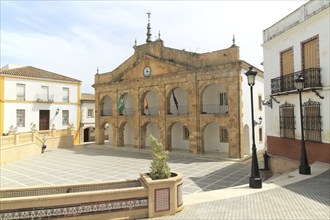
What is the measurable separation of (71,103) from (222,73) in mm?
22837

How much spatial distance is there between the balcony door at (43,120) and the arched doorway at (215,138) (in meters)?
20.8

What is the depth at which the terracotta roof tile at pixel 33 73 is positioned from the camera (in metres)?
31.0

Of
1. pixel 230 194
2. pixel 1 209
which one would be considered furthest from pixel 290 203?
pixel 1 209

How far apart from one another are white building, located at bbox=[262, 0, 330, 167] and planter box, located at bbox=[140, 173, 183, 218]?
28.7 ft

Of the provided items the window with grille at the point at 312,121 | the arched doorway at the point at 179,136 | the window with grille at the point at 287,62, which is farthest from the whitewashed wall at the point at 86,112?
the window with grille at the point at 312,121

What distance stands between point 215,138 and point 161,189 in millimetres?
18292

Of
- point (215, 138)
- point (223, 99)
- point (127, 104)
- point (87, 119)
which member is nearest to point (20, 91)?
point (87, 119)

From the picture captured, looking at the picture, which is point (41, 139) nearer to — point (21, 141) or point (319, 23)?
point (21, 141)

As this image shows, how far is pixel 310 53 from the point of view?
44.0ft

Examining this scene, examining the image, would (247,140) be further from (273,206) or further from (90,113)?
(90,113)

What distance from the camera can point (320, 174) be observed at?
10875mm

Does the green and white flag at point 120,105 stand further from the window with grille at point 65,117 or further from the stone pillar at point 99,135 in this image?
the window with grille at point 65,117

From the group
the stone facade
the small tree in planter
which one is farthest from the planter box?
the stone facade

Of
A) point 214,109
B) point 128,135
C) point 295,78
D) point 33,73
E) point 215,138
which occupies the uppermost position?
point 33,73
